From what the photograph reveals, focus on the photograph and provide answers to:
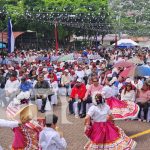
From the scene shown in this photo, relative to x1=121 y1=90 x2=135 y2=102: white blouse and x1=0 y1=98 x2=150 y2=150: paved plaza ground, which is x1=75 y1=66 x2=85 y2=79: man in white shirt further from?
x1=121 y1=90 x2=135 y2=102: white blouse

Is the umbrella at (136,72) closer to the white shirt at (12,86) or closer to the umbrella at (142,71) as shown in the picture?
the umbrella at (142,71)

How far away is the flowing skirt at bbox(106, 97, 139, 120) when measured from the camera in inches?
492

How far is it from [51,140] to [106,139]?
8.42 ft

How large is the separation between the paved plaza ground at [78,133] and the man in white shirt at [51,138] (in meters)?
3.29

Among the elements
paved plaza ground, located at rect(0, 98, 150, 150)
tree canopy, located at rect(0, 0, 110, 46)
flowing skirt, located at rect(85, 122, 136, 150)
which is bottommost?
tree canopy, located at rect(0, 0, 110, 46)

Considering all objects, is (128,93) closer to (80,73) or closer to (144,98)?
(144,98)

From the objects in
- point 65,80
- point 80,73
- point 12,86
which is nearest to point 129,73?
point 65,80

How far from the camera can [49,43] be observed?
5069cm

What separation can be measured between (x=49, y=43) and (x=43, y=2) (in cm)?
431

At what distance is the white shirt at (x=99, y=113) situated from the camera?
32.9 feet

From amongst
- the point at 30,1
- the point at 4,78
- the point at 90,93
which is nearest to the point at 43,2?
the point at 30,1

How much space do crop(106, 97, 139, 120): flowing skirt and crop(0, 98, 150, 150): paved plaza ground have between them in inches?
18.7

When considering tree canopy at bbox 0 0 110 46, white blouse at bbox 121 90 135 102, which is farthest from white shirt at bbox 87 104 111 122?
tree canopy at bbox 0 0 110 46

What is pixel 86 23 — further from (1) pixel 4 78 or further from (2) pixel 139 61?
(1) pixel 4 78
